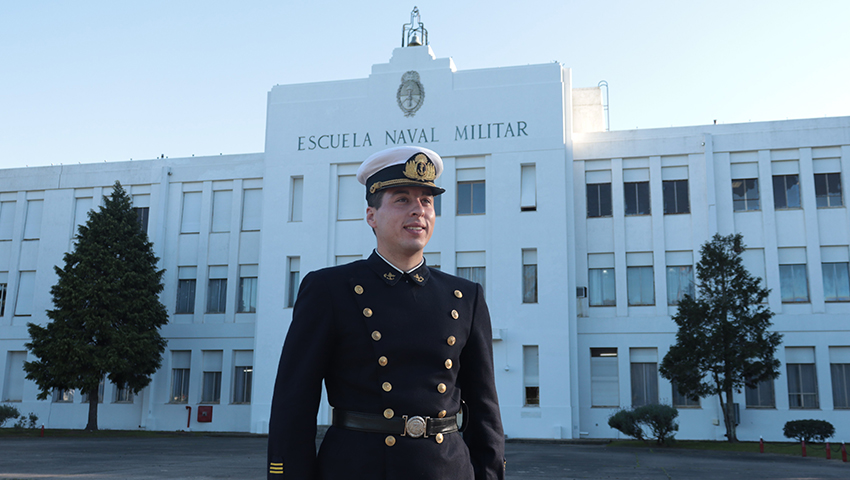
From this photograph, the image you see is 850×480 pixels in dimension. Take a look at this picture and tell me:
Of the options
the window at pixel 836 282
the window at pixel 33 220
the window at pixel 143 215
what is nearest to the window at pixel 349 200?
the window at pixel 143 215

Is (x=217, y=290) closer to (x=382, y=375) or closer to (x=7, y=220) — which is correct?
(x=7, y=220)

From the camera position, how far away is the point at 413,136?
103 ft

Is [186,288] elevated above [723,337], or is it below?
above

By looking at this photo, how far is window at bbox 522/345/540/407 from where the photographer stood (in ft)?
94.2

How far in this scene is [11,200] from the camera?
3688 cm

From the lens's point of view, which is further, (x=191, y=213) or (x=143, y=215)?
(x=143, y=215)

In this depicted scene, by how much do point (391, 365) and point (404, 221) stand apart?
26.7 inches

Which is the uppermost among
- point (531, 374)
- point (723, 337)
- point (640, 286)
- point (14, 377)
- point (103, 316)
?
point (640, 286)

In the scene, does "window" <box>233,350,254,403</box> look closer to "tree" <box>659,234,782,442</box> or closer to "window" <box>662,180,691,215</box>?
"tree" <box>659,234,782,442</box>

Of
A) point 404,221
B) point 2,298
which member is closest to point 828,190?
point 404,221

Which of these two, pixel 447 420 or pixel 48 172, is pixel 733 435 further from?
pixel 48 172

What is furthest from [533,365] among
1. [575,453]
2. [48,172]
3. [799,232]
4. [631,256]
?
[48,172]

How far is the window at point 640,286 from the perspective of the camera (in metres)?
29.8

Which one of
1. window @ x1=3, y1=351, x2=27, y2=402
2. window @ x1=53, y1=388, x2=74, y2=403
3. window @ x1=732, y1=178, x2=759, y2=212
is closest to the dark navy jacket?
window @ x1=732, y1=178, x2=759, y2=212
